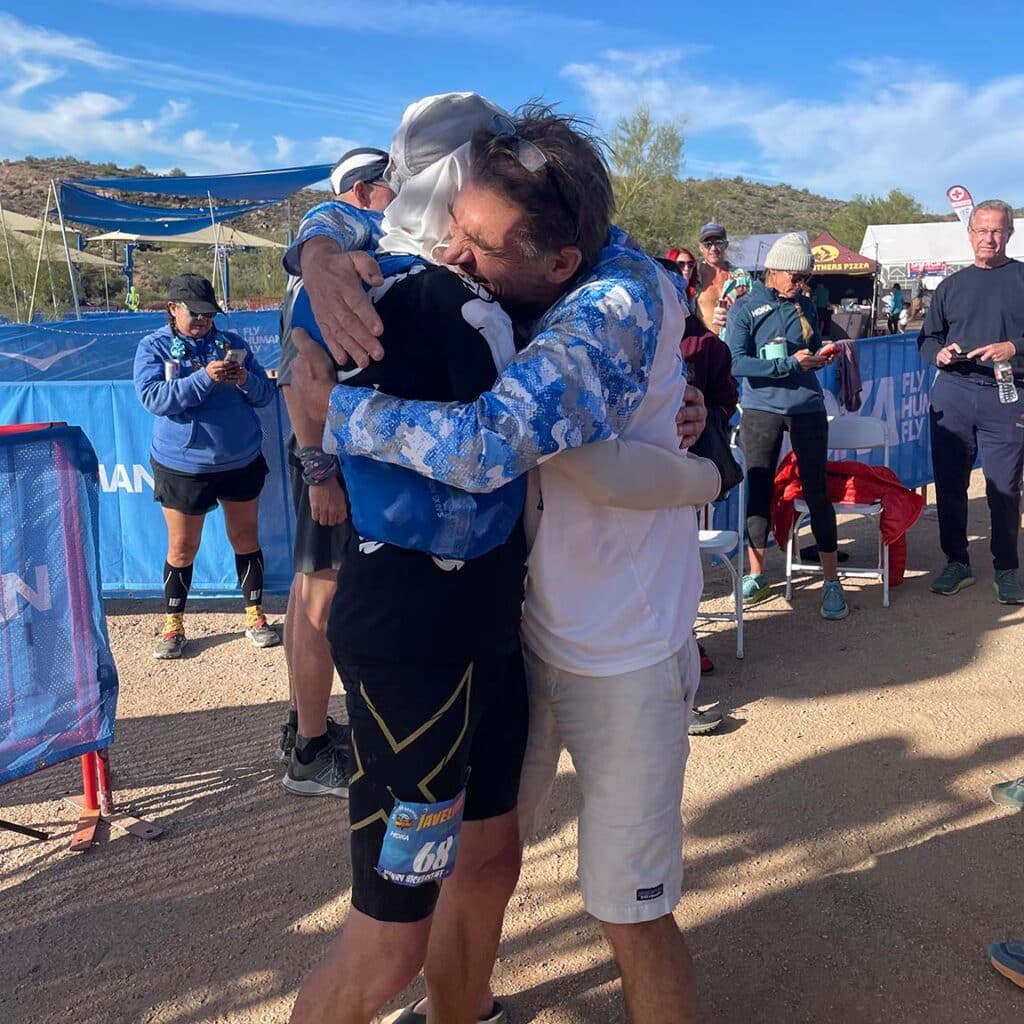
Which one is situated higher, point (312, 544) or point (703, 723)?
point (312, 544)

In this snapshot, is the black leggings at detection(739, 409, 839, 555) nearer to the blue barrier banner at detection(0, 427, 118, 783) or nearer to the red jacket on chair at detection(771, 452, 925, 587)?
the red jacket on chair at detection(771, 452, 925, 587)

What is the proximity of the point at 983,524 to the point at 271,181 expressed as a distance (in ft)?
37.1

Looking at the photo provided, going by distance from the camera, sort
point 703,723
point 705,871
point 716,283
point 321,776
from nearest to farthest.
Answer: point 705,871 → point 321,776 → point 703,723 → point 716,283

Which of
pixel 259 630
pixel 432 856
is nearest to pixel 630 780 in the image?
pixel 432 856

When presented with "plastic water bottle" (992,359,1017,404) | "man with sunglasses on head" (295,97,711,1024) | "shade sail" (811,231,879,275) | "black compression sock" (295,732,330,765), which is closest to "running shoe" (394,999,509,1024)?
"man with sunglasses on head" (295,97,711,1024)

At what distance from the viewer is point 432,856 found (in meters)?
1.55

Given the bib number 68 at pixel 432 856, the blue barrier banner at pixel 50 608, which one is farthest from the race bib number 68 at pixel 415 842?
the blue barrier banner at pixel 50 608

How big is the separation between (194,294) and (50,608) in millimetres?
2374

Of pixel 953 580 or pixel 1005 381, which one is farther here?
pixel 953 580

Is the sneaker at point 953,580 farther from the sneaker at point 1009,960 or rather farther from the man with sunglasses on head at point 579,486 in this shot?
the man with sunglasses on head at point 579,486

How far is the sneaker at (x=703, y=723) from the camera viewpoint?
12.6 ft

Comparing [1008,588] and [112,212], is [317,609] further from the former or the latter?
[112,212]

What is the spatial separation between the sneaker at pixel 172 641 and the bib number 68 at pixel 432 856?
12.5 feet

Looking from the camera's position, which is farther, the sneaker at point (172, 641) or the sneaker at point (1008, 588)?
the sneaker at point (1008, 588)
